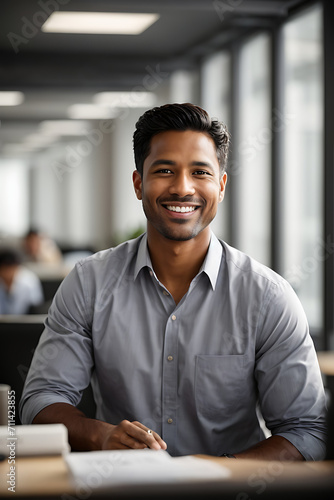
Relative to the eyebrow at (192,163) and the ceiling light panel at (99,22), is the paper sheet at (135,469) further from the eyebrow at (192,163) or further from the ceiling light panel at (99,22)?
the ceiling light panel at (99,22)

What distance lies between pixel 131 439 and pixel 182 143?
71 cm

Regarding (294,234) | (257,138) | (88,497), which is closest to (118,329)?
(88,497)

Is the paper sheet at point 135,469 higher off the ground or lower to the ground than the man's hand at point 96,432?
higher

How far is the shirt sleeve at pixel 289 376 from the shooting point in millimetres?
1458

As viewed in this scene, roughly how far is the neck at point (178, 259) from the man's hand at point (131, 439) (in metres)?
0.43

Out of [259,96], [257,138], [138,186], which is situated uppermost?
[259,96]

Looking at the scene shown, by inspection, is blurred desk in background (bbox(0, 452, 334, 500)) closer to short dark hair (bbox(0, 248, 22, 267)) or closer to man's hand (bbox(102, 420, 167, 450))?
man's hand (bbox(102, 420, 167, 450))

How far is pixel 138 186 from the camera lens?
175 cm

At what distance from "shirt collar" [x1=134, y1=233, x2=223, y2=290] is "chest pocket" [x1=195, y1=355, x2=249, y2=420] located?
0.62ft

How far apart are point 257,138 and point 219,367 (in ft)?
12.3

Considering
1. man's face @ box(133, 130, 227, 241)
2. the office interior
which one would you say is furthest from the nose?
the office interior

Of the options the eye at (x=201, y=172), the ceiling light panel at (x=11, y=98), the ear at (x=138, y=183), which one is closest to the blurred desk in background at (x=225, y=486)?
the eye at (x=201, y=172)

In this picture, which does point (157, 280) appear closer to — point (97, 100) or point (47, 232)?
point (97, 100)

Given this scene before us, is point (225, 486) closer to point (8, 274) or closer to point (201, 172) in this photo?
point (201, 172)
